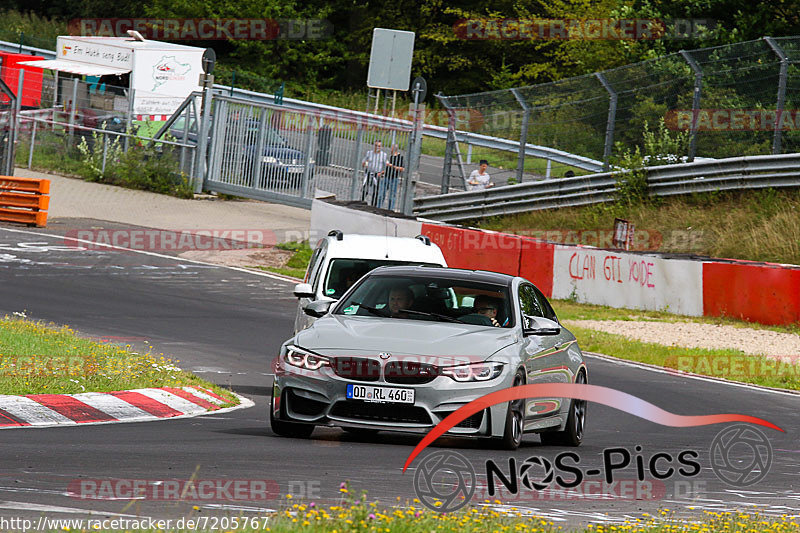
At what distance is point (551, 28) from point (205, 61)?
1061 inches

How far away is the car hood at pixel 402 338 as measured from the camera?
9.59 m

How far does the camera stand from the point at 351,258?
14.0m

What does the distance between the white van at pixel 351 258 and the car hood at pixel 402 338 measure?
3.42 m

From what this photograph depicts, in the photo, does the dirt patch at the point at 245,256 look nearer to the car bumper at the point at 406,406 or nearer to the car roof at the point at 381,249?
the car roof at the point at 381,249

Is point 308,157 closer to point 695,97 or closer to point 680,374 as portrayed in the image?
point 695,97

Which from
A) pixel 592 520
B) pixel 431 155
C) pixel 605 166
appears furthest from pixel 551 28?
pixel 592 520

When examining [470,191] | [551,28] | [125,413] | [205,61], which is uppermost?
[551,28]

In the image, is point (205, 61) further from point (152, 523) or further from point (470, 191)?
point (152, 523)

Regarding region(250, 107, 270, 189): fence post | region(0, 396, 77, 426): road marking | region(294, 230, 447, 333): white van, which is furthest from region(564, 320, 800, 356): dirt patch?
region(250, 107, 270, 189): fence post

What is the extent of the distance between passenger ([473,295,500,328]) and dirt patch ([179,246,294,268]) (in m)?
16.3

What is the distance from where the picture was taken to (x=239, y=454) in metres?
8.74

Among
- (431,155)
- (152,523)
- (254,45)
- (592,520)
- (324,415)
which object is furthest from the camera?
(254,45)

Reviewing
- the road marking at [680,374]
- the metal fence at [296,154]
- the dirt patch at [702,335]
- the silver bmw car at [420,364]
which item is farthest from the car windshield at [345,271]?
the metal fence at [296,154]

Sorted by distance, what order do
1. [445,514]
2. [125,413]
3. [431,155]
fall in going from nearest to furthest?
1. [445,514]
2. [125,413]
3. [431,155]
